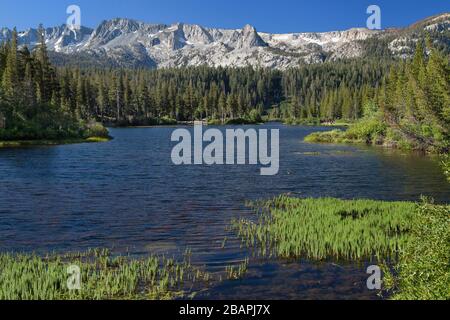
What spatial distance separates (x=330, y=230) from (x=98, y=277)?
40.8 ft

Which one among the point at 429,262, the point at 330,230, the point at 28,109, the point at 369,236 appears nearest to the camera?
the point at 429,262

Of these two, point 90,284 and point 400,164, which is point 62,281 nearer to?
point 90,284

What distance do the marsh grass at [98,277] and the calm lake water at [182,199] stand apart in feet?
5.05

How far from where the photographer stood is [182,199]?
38406mm

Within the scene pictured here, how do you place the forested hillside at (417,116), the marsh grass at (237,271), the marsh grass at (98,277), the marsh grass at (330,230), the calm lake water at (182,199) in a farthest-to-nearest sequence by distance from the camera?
the forested hillside at (417,116), the marsh grass at (330,230), the calm lake water at (182,199), the marsh grass at (237,271), the marsh grass at (98,277)

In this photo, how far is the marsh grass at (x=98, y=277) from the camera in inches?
629

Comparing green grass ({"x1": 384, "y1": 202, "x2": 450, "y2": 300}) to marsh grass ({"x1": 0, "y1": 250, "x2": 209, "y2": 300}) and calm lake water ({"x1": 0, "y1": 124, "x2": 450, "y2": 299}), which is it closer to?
calm lake water ({"x1": 0, "y1": 124, "x2": 450, "y2": 299})

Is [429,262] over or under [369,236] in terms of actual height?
over

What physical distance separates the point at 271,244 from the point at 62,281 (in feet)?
36.8

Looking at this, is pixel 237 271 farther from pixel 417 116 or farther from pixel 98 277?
pixel 417 116

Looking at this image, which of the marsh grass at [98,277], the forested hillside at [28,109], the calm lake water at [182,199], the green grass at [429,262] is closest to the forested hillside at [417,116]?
the calm lake water at [182,199]

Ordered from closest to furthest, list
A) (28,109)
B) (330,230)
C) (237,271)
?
(237,271) < (330,230) < (28,109)

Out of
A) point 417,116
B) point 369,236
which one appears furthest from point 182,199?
point 417,116

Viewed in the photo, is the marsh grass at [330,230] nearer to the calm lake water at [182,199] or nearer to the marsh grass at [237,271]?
the calm lake water at [182,199]
